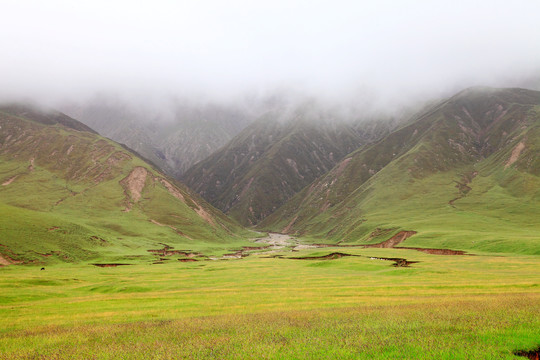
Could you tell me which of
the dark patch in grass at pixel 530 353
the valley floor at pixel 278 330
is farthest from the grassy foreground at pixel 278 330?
the dark patch in grass at pixel 530 353

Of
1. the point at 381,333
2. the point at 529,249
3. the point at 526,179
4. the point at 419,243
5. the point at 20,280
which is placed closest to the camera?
the point at 381,333

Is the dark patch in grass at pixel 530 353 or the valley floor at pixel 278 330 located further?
the valley floor at pixel 278 330

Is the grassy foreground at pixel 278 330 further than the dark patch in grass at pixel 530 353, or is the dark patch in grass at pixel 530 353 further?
the grassy foreground at pixel 278 330

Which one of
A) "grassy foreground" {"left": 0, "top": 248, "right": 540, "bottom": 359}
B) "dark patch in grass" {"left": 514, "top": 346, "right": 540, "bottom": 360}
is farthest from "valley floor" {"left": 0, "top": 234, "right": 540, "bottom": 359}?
"dark patch in grass" {"left": 514, "top": 346, "right": 540, "bottom": 360}

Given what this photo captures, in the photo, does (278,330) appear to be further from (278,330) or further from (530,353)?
(530,353)

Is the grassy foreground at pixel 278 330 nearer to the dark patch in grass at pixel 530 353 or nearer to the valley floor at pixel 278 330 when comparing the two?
the valley floor at pixel 278 330

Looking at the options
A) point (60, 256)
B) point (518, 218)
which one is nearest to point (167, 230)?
point (60, 256)

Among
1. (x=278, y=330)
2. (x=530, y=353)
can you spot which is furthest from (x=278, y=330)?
(x=530, y=353)

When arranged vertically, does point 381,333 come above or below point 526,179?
below

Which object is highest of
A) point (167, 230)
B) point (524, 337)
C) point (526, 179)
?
point (526, 179)

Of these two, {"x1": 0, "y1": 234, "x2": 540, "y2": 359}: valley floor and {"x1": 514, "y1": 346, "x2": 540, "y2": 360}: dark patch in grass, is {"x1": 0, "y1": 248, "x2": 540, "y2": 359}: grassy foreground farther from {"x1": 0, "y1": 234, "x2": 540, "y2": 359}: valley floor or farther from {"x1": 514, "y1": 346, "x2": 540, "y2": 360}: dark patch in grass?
{"x1": 514, "y1": 346, "x2": 540, "y2": 360}: dark patch in grass

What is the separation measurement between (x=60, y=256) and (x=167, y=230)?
83990 mm

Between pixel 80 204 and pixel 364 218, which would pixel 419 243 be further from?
pixel 80 204

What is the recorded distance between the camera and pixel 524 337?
13.5 m
